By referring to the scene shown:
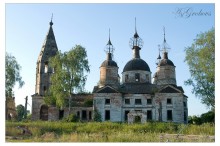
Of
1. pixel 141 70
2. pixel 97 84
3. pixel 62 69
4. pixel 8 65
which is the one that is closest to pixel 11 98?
pixel 8 65

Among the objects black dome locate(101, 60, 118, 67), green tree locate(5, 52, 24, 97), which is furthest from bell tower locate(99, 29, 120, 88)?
green tree locate(5, 52, 24, 97)

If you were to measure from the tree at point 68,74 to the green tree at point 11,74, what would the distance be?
3.82 metres

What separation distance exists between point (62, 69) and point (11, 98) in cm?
627

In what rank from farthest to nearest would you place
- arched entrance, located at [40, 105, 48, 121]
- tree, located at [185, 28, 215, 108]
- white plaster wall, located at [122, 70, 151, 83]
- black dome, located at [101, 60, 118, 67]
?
1. white plaster wall, located at [122, 70, 151, 83]
2. black dome, located at [101, 60, 118, 67]
3. arched entrance, located at [40, 105, 48, 121]
4. tree, located at [185, 28, 215, 108]

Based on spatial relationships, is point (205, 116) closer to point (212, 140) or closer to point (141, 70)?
point (141, 70)

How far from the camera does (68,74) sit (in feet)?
110

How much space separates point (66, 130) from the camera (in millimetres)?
22281

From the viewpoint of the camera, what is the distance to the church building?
3397cm

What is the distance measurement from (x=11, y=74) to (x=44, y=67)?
841 centimetres

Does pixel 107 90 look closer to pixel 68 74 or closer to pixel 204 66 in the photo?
pixel 68 74

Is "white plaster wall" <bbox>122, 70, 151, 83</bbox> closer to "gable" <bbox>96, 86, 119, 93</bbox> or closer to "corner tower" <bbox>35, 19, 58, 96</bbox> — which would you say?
"gable" <bbox>96, 86, 119, 93</bbox>

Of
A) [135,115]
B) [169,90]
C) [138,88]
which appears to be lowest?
[135,115]

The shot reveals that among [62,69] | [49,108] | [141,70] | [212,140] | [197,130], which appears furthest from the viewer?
[141,70]

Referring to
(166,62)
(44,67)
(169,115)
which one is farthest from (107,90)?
(44,67)
